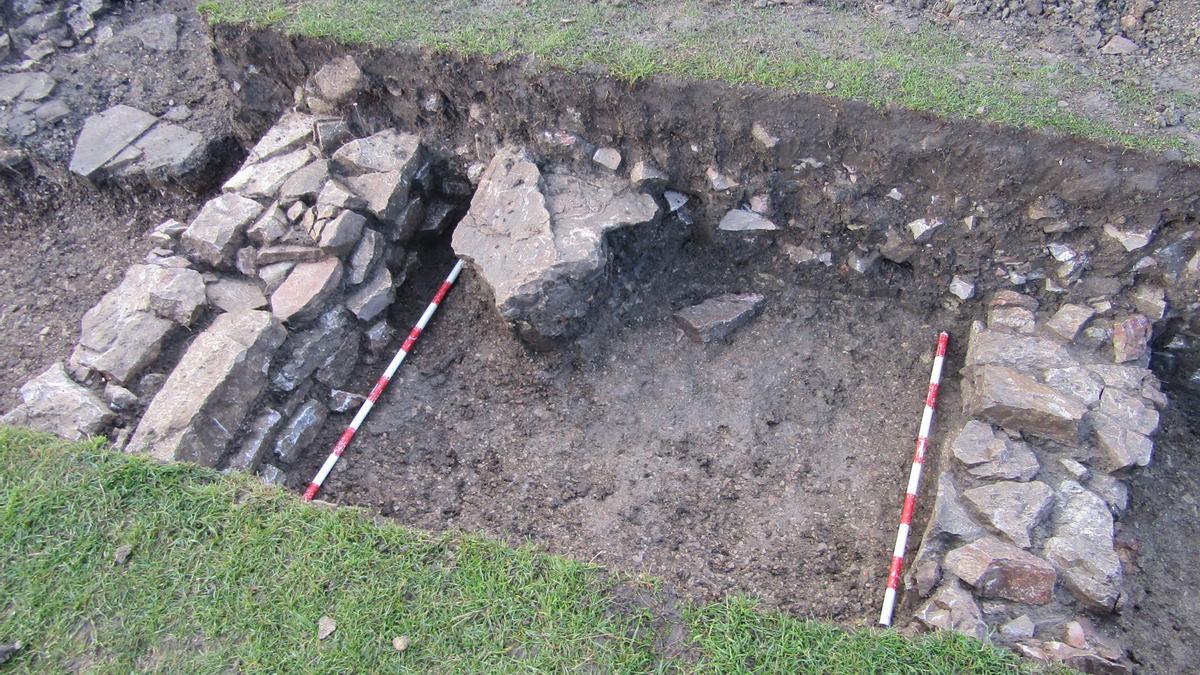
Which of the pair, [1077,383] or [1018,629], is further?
[1077,383]

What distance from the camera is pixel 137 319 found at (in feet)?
14.4

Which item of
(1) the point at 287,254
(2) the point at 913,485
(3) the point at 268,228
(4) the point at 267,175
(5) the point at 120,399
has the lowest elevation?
(2) the point at 913,485

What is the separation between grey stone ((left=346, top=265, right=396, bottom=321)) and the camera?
15.4ft

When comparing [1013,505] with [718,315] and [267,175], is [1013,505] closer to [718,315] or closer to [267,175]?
[718,315]

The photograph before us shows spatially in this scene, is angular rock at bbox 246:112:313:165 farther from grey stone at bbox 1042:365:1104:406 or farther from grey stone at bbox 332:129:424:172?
grey stone at bbox 1042:365:1104:406

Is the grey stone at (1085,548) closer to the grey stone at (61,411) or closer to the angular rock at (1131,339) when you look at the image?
the angular rock at (1131,339)

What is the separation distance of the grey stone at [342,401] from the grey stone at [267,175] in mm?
1308

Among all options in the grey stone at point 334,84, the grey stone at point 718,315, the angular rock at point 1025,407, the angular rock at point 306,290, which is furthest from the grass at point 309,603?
the grey stone at point 334,84

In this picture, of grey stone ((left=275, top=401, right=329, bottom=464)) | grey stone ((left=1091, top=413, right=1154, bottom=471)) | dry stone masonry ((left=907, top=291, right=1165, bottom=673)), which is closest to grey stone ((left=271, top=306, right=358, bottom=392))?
grey stone ((left=275, top=401, right=329, bottom=464))

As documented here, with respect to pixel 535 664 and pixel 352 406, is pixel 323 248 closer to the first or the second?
pixel 352 406

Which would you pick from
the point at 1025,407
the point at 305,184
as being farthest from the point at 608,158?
the point at 1025,407

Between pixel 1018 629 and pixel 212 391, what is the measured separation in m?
3.89

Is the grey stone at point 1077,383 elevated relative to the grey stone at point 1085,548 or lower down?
elevated

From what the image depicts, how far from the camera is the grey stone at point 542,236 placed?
4371mm
